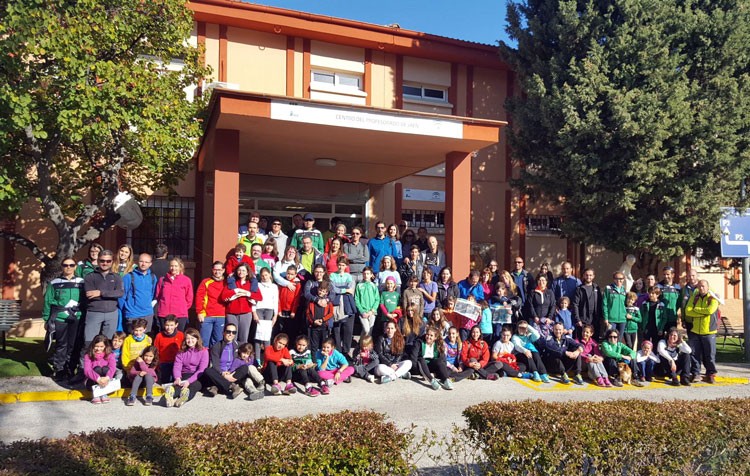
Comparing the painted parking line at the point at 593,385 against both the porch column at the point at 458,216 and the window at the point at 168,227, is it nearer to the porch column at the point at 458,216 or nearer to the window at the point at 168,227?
the porch column at the point at 458,216

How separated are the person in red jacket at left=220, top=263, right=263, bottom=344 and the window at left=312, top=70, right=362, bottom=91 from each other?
852cm

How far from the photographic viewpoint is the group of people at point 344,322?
766 centimetres

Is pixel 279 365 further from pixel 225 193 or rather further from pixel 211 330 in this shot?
pixel 225 193

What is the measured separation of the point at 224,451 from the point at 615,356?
7.86 metres

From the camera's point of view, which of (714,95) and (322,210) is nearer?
(714,95)

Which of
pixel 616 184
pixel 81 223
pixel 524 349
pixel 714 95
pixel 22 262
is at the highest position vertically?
pixel 714 95

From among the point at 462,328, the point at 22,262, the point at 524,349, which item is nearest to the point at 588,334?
the point at 524,349

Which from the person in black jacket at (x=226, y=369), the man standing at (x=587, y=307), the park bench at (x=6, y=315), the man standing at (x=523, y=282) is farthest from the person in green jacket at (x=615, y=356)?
the park bench at (x=6, y=315)

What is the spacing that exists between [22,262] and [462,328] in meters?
10.1

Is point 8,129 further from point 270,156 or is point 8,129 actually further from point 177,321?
point 270,156

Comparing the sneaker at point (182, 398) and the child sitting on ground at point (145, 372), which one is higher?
the child sitting on ground at point (145, 372)

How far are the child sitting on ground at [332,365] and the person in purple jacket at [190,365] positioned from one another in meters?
1.69

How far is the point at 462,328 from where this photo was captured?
9.37 meters

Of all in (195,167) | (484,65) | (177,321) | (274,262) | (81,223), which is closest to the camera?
(177,321)
